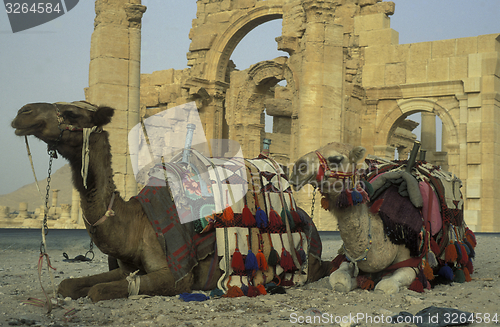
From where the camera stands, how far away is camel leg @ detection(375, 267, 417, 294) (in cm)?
494

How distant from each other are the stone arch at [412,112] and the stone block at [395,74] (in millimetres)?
791

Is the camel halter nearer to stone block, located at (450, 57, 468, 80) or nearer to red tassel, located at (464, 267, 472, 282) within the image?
red tassel, located at (464, 267, 472, 282)

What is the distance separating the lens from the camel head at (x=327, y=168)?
452cm

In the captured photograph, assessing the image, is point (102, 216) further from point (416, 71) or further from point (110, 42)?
point (416, 71)

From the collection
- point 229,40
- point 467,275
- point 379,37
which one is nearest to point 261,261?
point 467,275

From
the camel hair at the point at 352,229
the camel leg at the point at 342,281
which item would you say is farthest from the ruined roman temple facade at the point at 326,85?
the camel hair at the point at 352,229

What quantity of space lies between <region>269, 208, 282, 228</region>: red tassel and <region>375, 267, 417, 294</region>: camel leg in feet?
4.01

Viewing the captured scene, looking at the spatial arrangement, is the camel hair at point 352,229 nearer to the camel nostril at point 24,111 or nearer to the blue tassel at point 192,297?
the blue tassel at point 192,297

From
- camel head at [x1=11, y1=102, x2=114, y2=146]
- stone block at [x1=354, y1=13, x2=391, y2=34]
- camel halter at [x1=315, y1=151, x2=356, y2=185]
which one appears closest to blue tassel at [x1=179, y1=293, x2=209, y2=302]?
camel halter at [x1=315, y1=151, x2=356, y2=185]

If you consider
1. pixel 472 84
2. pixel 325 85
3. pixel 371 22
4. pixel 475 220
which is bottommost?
pixel 475 220

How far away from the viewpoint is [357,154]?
4.59 metres

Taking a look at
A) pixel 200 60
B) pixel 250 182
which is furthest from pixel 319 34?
pixel 250 182

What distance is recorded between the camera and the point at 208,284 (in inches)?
202

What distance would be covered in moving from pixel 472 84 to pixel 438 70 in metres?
1.31
